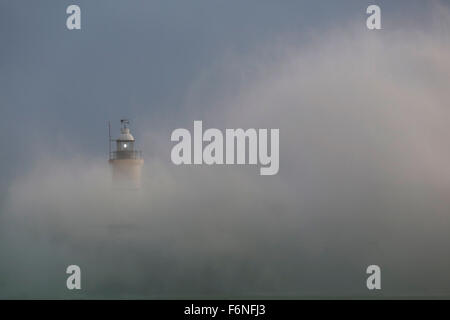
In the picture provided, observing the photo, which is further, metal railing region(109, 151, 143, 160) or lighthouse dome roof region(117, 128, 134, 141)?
lighthouse dome roof region(117, 128, 134, 141)

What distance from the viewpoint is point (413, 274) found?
9500 millimetres

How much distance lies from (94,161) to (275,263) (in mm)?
2616

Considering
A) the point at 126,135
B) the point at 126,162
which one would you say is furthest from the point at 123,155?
the point at 126,135

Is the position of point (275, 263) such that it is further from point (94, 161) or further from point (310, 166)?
point (94, 161)

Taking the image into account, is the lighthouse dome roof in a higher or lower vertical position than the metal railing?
higher

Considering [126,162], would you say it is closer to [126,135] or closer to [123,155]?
[123,155]

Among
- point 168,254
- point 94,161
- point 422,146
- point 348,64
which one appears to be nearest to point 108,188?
point 94,161

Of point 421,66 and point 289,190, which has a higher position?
point 421,66

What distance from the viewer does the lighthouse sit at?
30.9 feet

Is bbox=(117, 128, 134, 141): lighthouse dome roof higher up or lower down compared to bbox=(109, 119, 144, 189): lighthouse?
higher up

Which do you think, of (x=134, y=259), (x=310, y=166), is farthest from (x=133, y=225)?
(x=310, y=166)

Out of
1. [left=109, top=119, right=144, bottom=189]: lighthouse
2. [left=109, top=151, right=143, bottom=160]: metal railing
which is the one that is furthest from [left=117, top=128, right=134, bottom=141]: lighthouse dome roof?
[left=109, top=151, right=143, bottom=160]: metal railing

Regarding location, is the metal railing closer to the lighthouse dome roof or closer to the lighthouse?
the lighthouse
